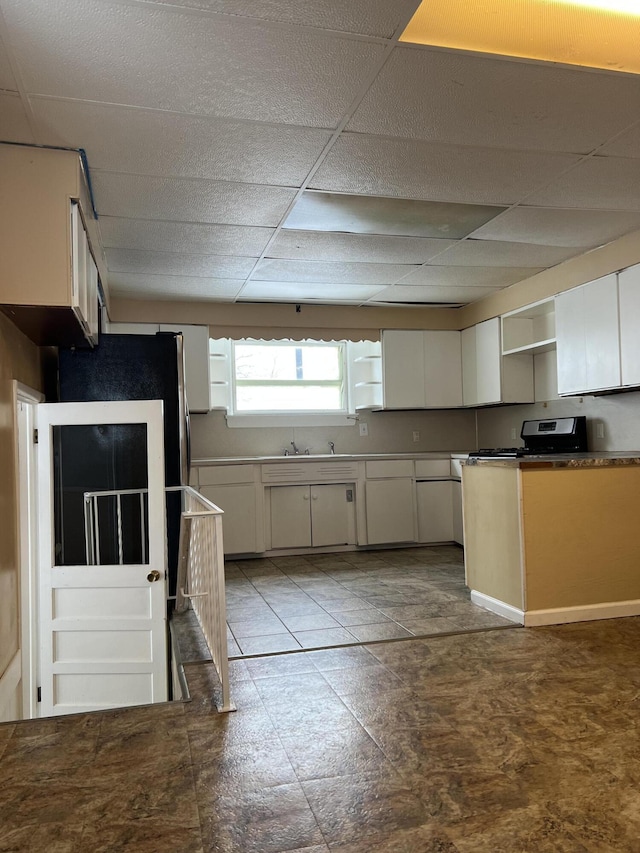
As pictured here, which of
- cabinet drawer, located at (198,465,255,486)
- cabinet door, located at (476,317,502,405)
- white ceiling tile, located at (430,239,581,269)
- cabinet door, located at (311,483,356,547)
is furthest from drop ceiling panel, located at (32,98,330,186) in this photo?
cabinet door, located at (311,483,356,547)

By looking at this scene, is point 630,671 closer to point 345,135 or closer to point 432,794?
point 432,794

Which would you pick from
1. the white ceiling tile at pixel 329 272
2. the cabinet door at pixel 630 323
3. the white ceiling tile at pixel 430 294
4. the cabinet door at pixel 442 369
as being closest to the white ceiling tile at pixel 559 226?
the cabinet door at pixel 630 323

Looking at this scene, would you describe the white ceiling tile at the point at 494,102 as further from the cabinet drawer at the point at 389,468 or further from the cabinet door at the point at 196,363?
the cabinet drawer at the point at 389,468

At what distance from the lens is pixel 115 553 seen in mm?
3615

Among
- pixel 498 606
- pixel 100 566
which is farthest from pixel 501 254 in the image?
pixel 100 566

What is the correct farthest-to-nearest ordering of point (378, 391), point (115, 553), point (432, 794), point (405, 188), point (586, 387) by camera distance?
point (378, 391)
point (586, 387)
point (115, 553)
point (405, 188)
point (432, 794)

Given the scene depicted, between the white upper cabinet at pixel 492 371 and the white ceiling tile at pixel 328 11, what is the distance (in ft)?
13.0

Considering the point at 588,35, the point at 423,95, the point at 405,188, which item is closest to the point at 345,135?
the point at 423,95

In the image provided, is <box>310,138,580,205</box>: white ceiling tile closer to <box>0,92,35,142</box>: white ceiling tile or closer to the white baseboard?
<box>0,92,35,142</box>: white ceiling tile

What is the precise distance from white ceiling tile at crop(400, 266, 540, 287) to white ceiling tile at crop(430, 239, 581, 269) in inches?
4.6

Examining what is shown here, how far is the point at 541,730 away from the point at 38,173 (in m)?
2.91

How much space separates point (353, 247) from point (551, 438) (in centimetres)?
233

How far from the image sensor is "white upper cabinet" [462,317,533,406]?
572 centimetres

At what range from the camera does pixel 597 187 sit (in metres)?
3.43
